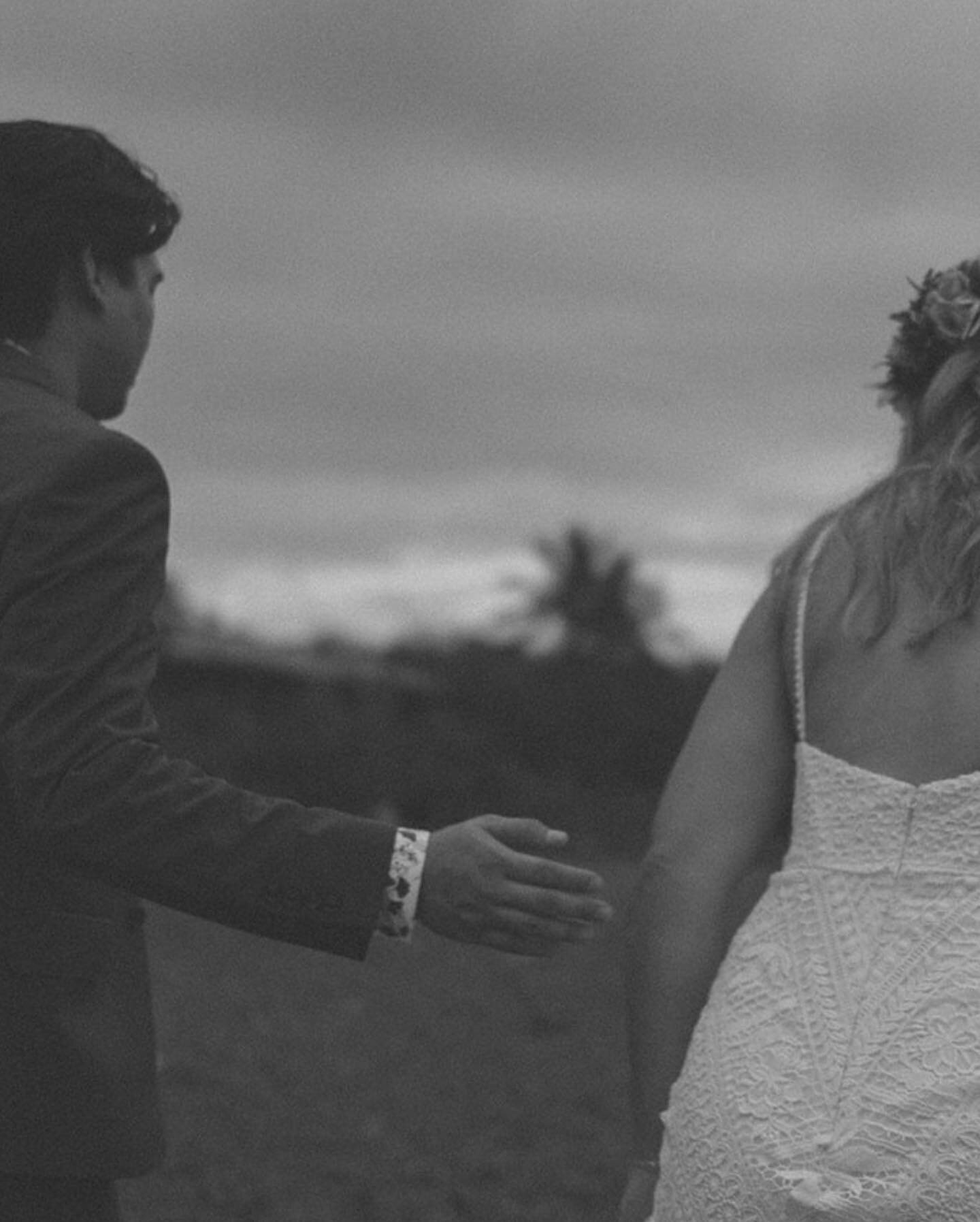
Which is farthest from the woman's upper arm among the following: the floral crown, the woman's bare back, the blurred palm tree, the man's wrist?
the blurred palm tree

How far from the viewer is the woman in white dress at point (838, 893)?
9.87 ft

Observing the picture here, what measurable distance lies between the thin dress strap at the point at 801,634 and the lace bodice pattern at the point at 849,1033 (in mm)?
86

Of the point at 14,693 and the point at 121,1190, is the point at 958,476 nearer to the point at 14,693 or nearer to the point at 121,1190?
the point at 14,693

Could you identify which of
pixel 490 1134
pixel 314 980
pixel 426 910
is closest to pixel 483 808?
pixel 314 980

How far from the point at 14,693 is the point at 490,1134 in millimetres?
9670

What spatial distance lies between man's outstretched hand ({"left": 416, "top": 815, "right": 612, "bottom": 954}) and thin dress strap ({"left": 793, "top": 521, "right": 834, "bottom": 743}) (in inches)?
14.1

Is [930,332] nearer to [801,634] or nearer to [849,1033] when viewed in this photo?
[801,634]

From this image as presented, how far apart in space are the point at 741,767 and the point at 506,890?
0.41 metres

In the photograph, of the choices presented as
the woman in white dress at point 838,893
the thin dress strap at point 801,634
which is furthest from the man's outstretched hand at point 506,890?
the thin dress strap at point 801,634

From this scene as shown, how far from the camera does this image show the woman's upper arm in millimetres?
3488

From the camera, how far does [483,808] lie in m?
37.8

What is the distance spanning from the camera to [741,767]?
3512 millimetres

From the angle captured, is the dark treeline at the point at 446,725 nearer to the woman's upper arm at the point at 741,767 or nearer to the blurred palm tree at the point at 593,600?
the blurred palm tree at the point at 593,600

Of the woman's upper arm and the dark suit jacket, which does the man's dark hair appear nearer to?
the dark suit jacket
